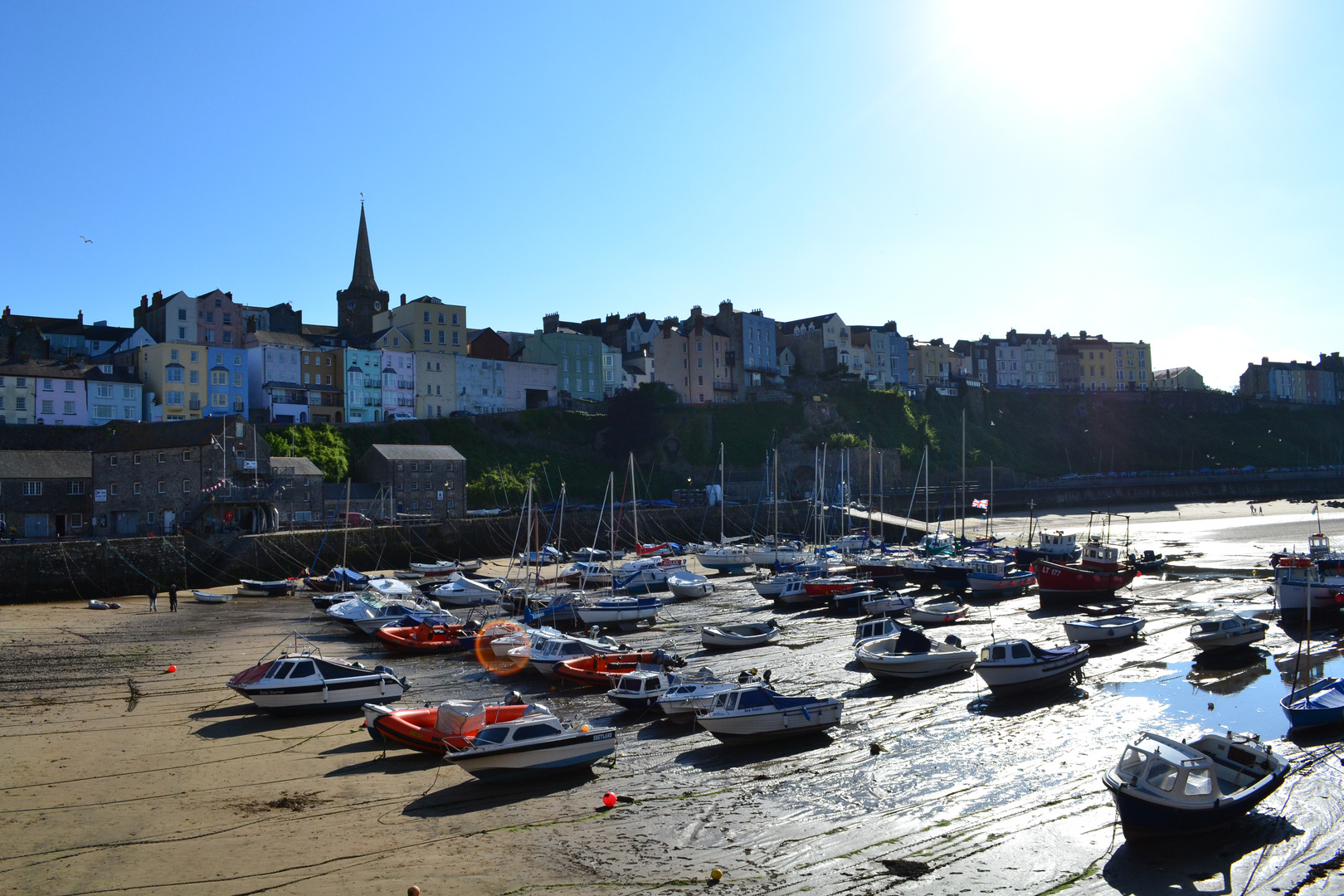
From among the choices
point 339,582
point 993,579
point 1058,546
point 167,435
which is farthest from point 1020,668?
point 167,435

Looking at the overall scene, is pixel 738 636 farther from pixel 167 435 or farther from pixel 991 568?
pixel 167 435

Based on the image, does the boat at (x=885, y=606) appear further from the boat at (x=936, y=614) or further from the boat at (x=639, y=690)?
the boat at (x=639, y=690)

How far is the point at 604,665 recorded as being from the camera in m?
25.2

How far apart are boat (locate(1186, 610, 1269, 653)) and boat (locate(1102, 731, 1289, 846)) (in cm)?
1284

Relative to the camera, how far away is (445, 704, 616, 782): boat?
16438mm

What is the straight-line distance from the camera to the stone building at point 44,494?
49.1 metres

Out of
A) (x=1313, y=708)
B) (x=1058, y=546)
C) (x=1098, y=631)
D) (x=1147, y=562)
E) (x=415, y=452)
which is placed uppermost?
(x=415, y=452)

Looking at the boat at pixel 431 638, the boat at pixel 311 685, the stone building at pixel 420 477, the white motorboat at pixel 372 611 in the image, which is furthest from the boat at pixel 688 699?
the stone building at pixel 420 477

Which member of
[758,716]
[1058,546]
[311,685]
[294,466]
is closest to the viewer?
[758,716]

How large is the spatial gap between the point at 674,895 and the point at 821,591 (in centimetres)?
2884

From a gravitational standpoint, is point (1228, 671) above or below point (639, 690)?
below

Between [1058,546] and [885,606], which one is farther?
[1058,546]

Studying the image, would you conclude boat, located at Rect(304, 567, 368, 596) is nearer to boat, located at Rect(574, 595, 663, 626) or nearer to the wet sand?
boat, located at Rect(574, 595, 663, 626)

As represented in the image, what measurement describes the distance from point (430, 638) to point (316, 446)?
38850 millimetres
